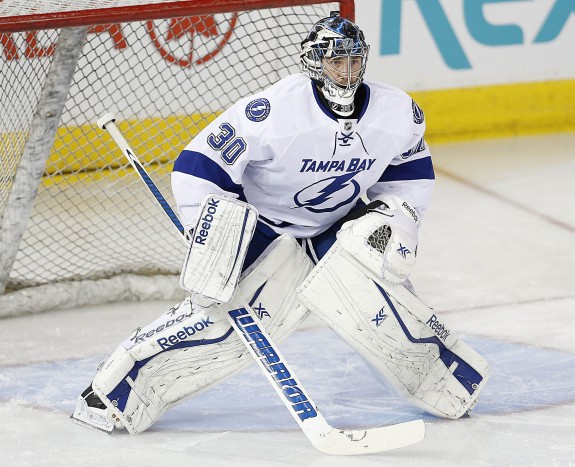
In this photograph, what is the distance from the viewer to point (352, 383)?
2992 mm

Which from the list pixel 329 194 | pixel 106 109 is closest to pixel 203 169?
pixel 329 194

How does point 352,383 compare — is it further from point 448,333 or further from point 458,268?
point 458,268

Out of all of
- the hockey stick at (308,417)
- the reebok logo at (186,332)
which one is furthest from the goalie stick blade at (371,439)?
the reebok logo at (186,332)

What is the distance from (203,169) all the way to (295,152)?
0.19 metres

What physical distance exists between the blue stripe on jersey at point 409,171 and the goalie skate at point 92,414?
2.59 feet

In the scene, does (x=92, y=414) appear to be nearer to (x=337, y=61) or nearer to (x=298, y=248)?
(x=298, y=248)

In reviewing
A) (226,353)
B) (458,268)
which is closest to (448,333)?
(226,353)

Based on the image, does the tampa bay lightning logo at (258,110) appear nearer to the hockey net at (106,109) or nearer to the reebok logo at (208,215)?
the reebok logo at (208,215)

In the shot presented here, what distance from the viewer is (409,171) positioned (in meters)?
2.78

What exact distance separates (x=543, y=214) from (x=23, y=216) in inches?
75.1

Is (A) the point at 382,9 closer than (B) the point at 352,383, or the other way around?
(B) the point at 352,383

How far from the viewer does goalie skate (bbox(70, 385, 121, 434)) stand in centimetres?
266

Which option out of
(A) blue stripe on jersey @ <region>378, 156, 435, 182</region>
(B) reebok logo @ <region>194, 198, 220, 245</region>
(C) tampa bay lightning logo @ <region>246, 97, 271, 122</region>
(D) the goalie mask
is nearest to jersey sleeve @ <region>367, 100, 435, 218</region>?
(A) blue stripe on jersey @ <region>378, 156, 435, 182</region>

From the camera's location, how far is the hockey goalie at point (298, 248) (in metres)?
2.55
